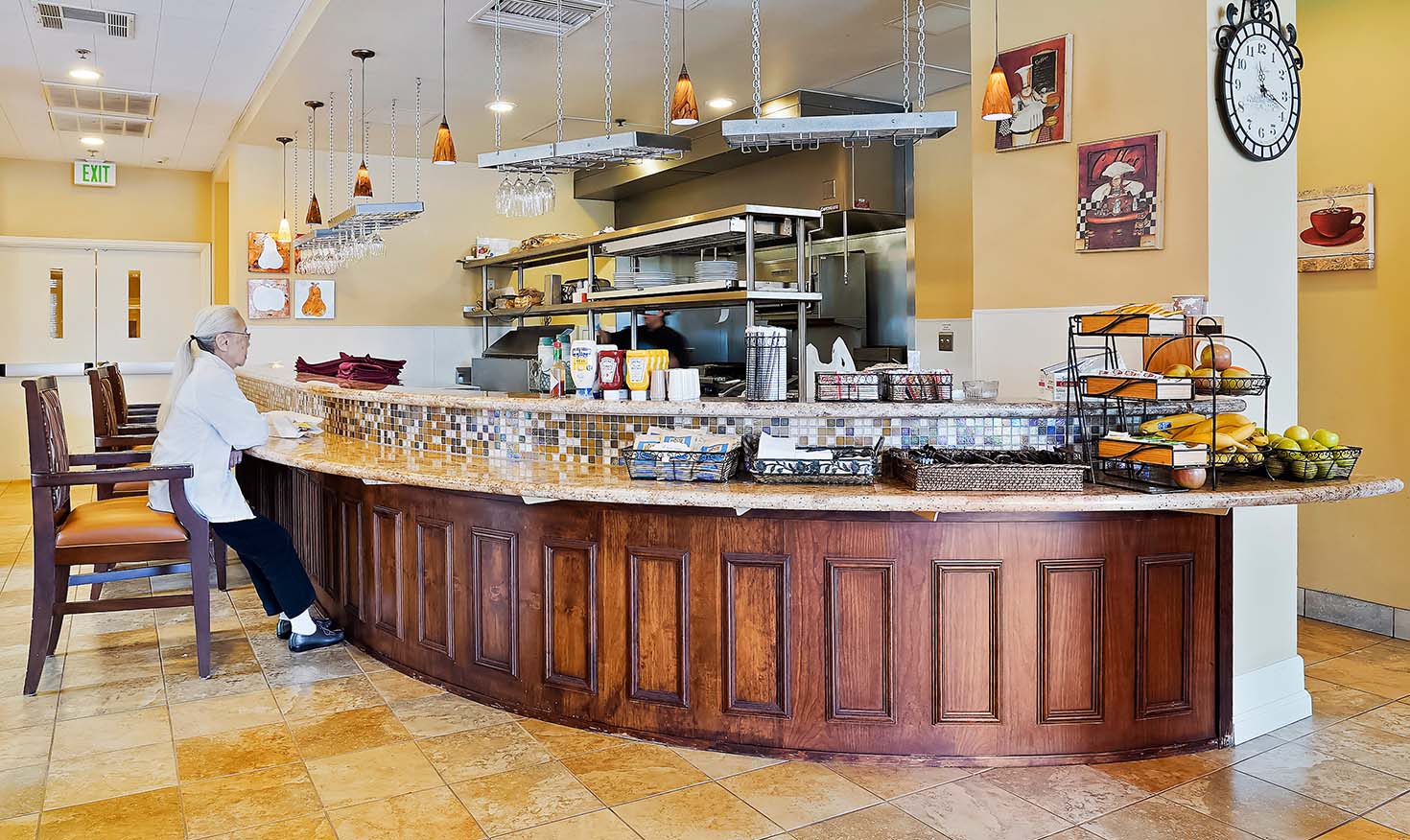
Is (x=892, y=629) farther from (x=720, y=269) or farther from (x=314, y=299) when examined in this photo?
(x=314, y=299)

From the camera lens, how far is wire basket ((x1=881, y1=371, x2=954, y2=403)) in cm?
345

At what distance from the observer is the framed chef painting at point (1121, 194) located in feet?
12.1

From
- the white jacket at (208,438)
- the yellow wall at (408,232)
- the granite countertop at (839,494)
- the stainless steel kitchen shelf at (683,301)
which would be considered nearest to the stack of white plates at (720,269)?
the stainless steel kitchen shelf at (683,301)

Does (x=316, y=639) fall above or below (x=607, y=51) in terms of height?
below

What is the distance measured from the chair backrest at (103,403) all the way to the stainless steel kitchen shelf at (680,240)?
Answer: 3.08 metres

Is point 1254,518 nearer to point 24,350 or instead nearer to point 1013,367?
point 1013,367

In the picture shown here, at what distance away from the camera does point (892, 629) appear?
3152mm

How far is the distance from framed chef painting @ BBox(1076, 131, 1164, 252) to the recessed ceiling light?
5.91 m

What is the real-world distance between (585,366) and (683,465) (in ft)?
2.34

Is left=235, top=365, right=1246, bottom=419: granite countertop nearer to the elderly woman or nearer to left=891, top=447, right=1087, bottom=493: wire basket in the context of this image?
left=891, top=447, right=1087, bottom=493: wire basket

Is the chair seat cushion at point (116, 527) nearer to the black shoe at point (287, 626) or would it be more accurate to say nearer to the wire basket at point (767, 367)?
the black shoe at point (287, 626)

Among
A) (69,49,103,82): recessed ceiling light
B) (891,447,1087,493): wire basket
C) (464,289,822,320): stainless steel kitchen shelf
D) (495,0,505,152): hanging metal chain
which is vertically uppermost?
(69,49,103,82): recessed ceiling light

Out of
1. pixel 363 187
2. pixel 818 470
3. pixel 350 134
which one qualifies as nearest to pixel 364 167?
pixel 363 187

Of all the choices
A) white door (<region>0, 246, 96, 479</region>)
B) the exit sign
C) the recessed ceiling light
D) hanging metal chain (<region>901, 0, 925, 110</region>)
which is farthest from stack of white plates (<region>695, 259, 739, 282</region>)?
the exit sign
